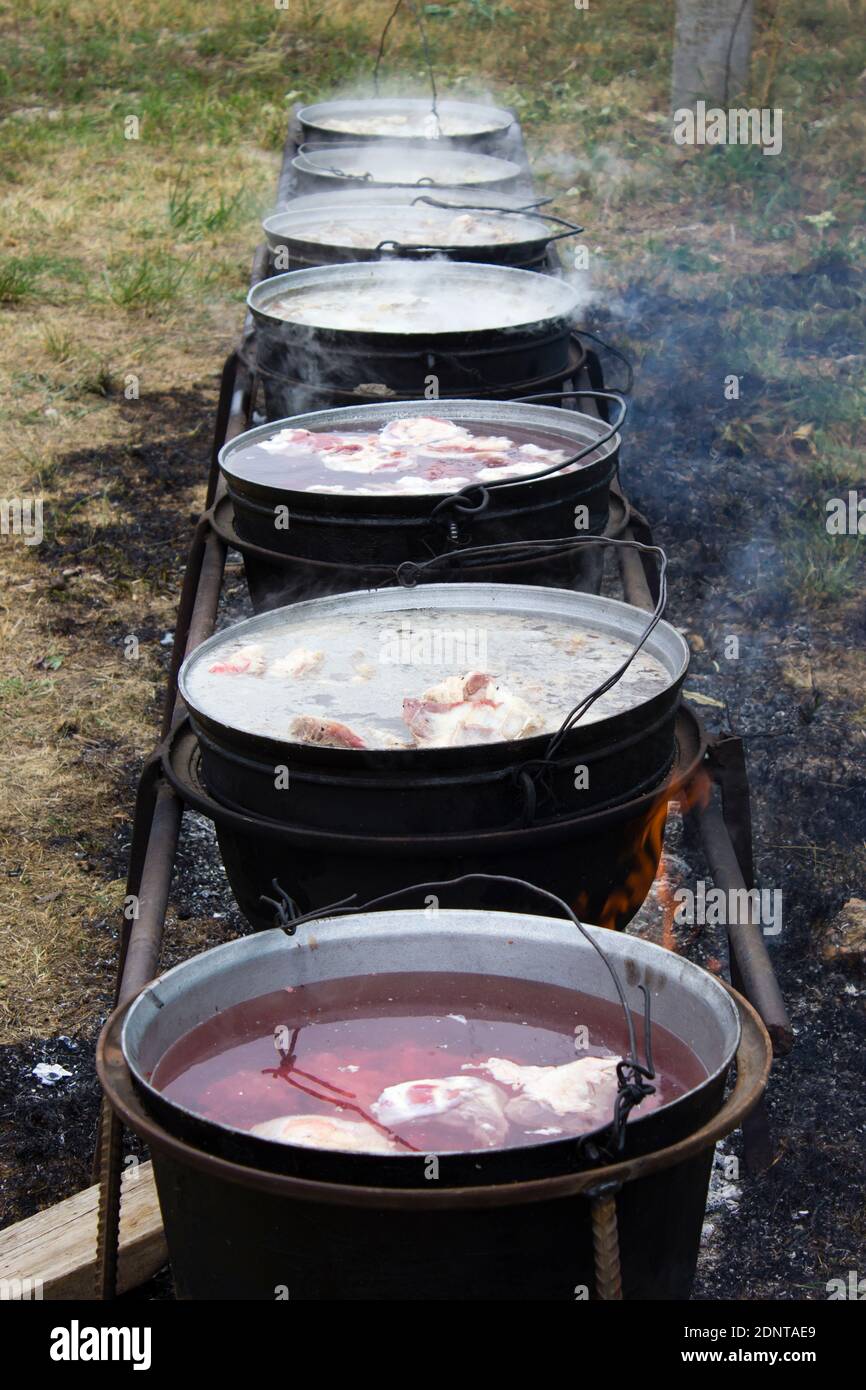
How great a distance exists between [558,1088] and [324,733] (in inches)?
38.1

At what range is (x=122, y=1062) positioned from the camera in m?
2.24

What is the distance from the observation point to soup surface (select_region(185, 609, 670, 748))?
295 cm

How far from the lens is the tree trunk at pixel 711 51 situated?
11.9 meters

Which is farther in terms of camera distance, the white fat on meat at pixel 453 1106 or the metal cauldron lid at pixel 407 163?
the metal cauldron lid at pixel 407 163

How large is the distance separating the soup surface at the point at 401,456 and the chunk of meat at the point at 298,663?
29.4 inches

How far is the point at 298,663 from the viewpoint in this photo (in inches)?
132

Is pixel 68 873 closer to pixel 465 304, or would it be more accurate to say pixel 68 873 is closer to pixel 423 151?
pixel 465 304

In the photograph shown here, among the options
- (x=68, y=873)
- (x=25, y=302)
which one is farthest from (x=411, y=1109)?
(x=25, y=302)

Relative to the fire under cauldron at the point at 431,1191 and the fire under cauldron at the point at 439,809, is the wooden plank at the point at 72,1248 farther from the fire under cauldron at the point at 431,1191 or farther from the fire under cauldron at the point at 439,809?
the fire under cauldron at the point at 431,1191

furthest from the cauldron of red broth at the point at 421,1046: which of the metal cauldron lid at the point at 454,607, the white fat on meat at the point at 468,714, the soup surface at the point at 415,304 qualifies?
the soup surface at the point at 415,304

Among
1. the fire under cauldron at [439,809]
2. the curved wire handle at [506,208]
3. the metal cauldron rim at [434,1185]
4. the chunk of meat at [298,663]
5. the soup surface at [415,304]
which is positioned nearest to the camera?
the metal cauldron rim at [434,1185]

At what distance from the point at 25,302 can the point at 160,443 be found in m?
2.83

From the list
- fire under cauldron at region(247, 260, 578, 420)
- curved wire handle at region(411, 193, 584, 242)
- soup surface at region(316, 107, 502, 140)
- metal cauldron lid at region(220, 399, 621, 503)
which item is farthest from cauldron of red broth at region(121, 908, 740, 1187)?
soup surface at region(316, 107, 502, 140)

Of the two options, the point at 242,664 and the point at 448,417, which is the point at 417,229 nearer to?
the point at 448,417
